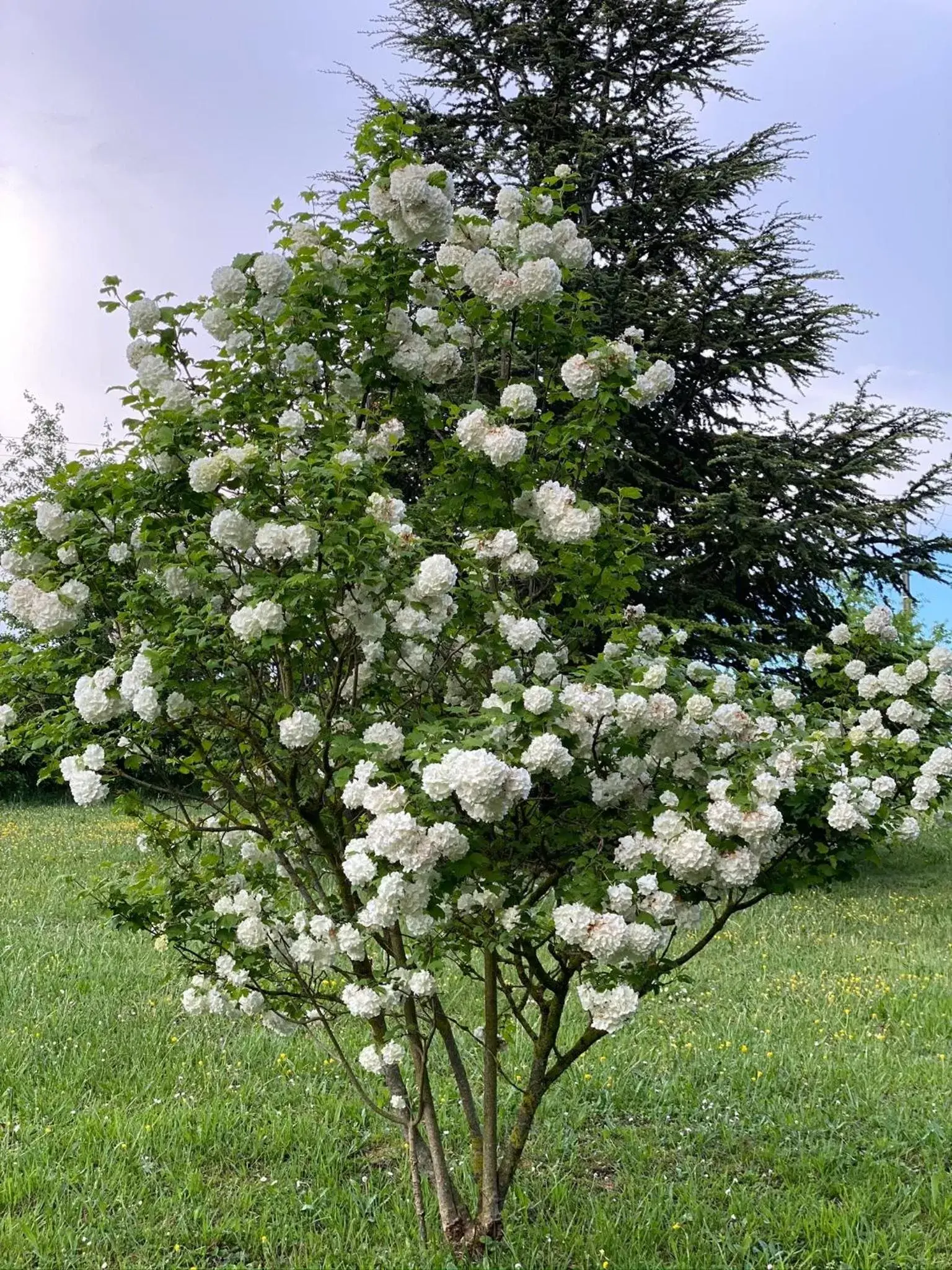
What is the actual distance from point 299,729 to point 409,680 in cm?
70

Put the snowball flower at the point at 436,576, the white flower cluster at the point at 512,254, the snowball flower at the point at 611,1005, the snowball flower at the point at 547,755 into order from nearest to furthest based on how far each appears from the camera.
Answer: the snowball flower at the point at 547,755
the snowball flower at the point at 611,1005
the snowball flower at the point at 436,576
the white flower cluster at the point at 512,254

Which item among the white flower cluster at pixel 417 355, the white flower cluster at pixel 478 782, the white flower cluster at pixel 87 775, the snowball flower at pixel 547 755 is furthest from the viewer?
the white flower cluster at pixel 417 355

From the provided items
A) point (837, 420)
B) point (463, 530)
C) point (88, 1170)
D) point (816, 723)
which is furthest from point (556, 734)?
point (837, 420)

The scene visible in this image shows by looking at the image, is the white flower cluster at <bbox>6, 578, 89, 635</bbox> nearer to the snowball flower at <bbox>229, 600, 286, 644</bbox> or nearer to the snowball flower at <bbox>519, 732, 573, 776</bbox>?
the snowball flower at <bbox>229, 600, 286, 644</bbox>

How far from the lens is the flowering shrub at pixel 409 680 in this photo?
2637 mm

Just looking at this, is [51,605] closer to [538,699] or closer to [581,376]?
[538,699]

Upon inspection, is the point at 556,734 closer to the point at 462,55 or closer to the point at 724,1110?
the point at 724,1110

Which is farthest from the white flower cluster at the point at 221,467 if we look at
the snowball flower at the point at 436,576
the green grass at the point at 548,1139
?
the green grass at the point at 548,1139

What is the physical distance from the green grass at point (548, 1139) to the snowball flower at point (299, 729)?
1569mm

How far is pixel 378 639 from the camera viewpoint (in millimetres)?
3004

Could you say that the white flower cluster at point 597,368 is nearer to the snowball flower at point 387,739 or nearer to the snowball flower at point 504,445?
the snowball flower at point 504,445

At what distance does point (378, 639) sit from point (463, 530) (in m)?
0.62

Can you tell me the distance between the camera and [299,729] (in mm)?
2762

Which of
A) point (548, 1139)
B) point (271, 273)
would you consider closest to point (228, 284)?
point (271, 273)
